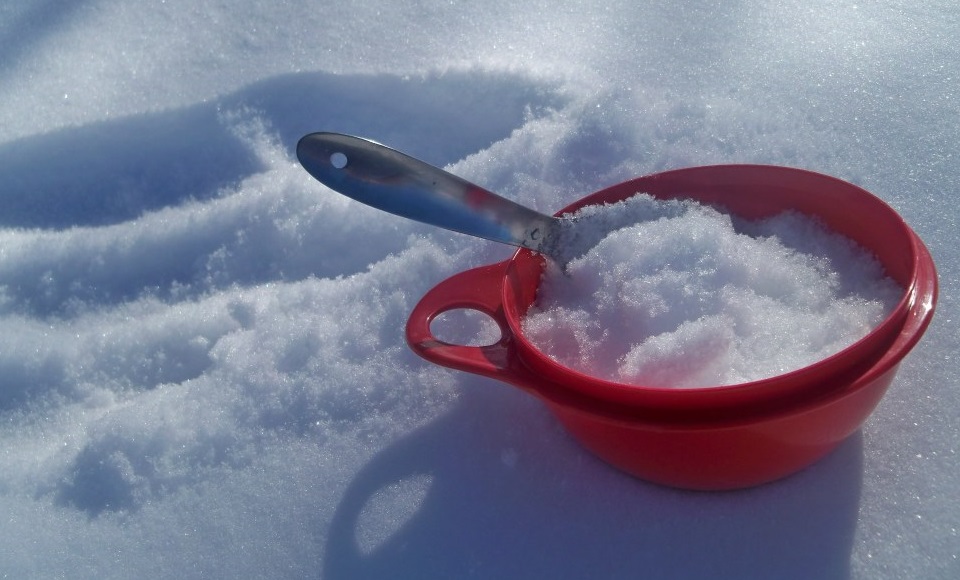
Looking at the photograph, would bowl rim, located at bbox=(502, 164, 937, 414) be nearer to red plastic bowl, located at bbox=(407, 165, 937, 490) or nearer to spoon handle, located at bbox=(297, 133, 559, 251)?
red plastic bowl, located at bbox=(407, 165, 937, 490)

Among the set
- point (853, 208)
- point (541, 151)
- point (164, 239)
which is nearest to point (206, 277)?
point (164, 239)

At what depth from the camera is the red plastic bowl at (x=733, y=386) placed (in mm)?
507

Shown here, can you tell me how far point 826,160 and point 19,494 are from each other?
0.78m

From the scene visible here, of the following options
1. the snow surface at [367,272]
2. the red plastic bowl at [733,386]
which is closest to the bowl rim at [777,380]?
the red plastic bowl at [733,386]

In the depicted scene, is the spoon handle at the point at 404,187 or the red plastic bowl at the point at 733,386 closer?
the red plastic bowl at the point at 733,386

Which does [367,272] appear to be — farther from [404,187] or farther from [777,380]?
[777,380]

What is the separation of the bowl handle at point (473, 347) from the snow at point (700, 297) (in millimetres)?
37

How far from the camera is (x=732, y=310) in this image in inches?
23.9

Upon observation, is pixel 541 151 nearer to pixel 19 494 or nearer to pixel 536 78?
pixel 536 78

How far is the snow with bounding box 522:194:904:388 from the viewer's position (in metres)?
0.58

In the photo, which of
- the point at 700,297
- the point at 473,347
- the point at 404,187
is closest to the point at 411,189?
the point at 404,187

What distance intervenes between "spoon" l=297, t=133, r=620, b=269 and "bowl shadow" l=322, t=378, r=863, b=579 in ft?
0.52

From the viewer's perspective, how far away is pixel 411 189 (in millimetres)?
639

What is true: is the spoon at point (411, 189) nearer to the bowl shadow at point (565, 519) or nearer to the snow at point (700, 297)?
the snow at point (700, 297)
